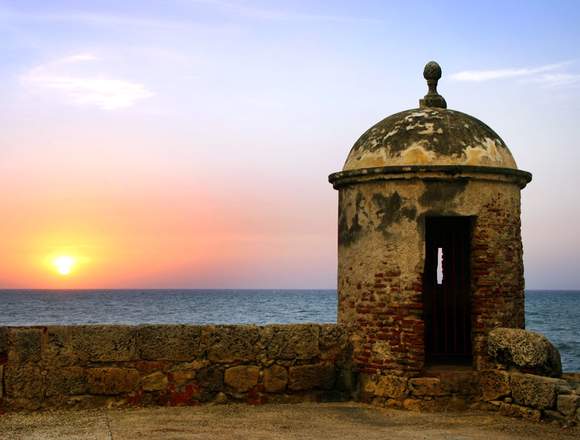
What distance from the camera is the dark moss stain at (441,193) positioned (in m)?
7.69

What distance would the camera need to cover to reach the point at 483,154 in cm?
788

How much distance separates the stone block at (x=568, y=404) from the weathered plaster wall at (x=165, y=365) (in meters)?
2.12

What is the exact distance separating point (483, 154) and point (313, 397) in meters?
2.99

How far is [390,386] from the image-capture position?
770 centimetres

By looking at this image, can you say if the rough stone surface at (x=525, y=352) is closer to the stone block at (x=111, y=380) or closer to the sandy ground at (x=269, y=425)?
the sandy ground at (x=269, y=425)

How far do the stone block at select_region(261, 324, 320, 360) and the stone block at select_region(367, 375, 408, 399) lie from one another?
2.23ft

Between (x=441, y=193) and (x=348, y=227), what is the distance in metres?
1.07

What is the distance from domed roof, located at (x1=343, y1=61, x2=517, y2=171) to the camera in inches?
307

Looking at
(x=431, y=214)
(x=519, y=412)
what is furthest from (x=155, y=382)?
(x=519, y=412)

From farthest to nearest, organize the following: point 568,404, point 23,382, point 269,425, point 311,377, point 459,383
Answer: point 311,377 → point 459,383 → point 23,382 → point 568,404 → point 269,425

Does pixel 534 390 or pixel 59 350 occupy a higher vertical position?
pixel 59 350

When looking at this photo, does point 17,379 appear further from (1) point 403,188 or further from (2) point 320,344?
(1) point 403,188

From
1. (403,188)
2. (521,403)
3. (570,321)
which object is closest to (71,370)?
(403,188)

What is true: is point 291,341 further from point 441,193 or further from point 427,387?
point 441,193
